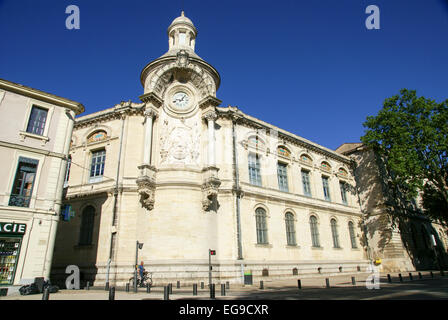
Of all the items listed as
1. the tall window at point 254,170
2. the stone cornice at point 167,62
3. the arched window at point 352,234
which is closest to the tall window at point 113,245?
the tall window at point 254,170

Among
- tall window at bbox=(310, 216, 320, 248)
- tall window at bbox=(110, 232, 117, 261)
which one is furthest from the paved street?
tall window at bbox=(310, 216, 320, 248)

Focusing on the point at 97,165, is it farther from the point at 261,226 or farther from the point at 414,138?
the point at 414,138

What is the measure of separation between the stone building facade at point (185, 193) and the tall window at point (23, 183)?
6.25 metres

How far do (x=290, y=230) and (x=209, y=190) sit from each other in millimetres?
9952

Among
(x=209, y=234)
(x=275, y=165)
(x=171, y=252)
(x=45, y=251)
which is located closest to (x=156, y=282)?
(x=171, y=252)

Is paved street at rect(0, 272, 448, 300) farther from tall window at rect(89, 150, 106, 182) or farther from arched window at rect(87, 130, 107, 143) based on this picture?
arched window at rect(87, 130, 107, 143)

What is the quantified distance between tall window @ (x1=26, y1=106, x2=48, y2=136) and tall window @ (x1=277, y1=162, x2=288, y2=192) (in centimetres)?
1947

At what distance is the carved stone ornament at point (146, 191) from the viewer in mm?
19406

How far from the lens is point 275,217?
24547 mm

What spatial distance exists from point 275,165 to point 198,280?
42.8 ft

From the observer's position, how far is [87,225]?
21672 millimetres

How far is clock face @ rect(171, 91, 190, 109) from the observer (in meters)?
23.0

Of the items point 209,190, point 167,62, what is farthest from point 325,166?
point 167,62
